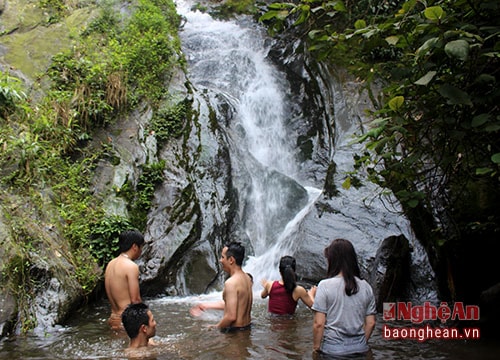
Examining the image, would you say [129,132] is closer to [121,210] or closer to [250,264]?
[121,210]

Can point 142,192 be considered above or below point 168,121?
below

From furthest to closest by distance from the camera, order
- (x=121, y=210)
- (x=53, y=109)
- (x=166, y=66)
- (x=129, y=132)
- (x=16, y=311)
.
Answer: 1. (x=166, y=66)
2. (x=129, y=132)
3. (x=53, y=109)
4. (x=121, y=210)
5. (x=16, y=311)

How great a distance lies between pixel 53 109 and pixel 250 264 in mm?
5428

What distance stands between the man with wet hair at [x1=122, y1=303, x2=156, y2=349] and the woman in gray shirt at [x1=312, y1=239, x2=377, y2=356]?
1.66 meters

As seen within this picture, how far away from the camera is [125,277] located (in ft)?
17.2

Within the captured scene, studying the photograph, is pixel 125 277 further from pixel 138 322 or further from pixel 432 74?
pixel 432 74

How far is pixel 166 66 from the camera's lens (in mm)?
11734

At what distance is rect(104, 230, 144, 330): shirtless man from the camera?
524 cm

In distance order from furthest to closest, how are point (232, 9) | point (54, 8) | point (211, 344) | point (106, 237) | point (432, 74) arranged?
point (232, 9) < point (54, 8) < point (106, 237) < point (211, 344) < point (432, 74)

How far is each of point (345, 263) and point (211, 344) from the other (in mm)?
2180

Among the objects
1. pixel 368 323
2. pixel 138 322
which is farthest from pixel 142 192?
pixel 368 323

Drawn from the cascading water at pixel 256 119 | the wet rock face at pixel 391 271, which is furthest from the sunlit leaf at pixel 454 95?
the cascading water at pixel 256 119

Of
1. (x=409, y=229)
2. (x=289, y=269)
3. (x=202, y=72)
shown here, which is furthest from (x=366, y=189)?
(x=202, y=72)

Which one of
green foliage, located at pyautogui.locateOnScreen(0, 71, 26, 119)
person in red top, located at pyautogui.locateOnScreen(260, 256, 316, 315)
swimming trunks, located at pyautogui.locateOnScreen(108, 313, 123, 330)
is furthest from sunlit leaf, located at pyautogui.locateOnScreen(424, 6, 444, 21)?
green foliage, located at pyautogui.locateOnScreen(0, 71, 26, 119)
